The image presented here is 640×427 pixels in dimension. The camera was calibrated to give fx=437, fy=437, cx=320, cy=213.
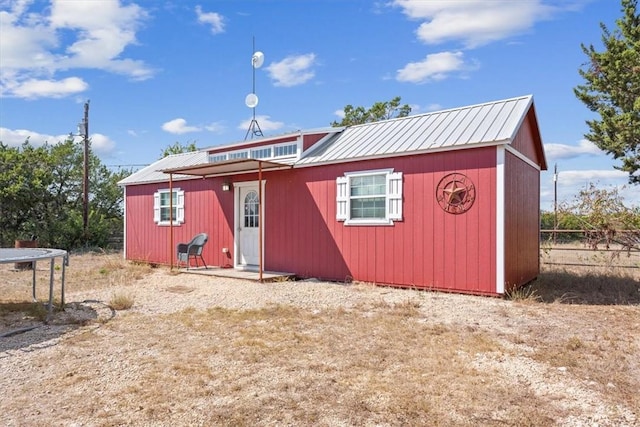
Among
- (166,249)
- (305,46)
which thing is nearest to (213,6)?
(305,46)

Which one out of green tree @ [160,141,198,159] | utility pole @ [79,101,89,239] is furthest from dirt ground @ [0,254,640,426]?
green tree @ [160,141,198,159]

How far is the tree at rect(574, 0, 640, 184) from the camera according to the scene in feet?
53.2

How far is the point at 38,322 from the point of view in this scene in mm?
5672

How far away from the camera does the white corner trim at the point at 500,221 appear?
271 inches

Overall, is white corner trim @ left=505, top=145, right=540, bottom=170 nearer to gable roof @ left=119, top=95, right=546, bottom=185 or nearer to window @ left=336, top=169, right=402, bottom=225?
gable roof @ left=119, top=95, right=546, bottom=185

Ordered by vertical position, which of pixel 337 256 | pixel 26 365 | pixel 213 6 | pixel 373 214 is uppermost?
pixel 213 6

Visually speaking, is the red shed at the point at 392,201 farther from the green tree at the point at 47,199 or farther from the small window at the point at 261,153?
the green tree at the point at 47,199

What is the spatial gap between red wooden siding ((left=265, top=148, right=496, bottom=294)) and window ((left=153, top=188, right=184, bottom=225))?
3414 mm

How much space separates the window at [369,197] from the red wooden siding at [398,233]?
0.12 m

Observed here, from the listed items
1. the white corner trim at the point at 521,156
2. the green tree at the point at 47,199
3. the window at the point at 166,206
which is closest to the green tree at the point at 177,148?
the green tree at the point at 47,199

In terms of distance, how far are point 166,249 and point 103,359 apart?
8.60m

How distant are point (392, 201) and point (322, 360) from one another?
449cm

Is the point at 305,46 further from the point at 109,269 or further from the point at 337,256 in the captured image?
the point at 109,269

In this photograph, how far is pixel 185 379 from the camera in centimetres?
357
